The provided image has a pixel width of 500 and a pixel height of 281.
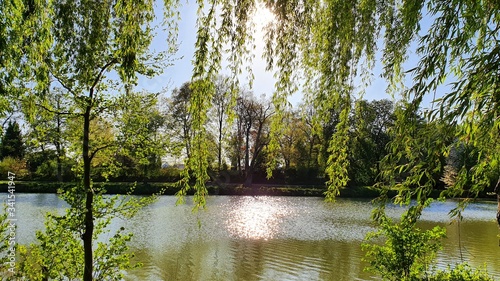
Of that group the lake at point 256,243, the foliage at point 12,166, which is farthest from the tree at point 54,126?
the foliage at point 12,166

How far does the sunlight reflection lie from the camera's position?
1255cm

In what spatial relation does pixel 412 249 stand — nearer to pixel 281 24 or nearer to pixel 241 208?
pixel 281 24

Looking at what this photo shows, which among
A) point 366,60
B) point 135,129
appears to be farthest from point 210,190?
point 366,60

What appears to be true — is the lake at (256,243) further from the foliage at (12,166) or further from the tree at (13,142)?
the foliage at (12,166)

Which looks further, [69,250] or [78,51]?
[69,250]

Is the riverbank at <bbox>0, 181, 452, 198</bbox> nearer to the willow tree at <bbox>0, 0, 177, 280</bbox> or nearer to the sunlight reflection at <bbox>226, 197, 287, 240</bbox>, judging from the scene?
the sunlight reflection at <bbox>226, 197, 287, 240</bbox>

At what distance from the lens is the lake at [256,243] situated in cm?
829

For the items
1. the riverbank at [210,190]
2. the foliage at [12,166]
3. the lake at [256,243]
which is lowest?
the lake at [256,243]

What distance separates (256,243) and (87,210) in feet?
24.3

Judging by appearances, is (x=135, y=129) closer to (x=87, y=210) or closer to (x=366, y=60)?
(x=87, y=210)

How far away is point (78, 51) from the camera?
3.36m

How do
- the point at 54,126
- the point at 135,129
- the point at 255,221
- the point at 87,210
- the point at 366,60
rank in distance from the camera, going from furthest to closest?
the point at 255,221 < the point at 135,129 < the point at 54,126 < the point at 87,210 < the point at 366,60

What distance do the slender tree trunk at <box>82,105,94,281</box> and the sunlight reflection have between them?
7857 millimetres

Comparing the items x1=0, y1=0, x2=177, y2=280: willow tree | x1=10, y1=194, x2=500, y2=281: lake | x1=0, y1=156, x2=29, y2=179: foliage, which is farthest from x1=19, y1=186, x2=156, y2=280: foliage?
x1=0, y1=156, x2=29, y2=179: foliage
